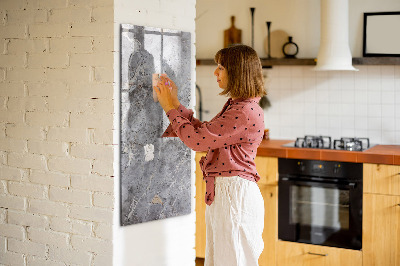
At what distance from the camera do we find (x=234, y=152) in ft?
9.00

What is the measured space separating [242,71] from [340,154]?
5.30ft

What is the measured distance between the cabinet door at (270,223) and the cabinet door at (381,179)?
0.66 m

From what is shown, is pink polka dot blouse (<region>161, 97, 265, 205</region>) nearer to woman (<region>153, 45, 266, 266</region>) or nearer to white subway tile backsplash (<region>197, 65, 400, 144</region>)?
woman (<region>153, 45, 266, 266</region>)

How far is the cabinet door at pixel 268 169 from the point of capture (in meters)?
4.29

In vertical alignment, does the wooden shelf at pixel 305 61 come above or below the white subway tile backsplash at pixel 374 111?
above

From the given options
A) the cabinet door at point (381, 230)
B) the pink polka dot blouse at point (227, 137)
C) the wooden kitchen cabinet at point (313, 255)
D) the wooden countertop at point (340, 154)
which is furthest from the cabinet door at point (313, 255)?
the pink polka dot blouse at point (227, 137)

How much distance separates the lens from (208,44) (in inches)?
203

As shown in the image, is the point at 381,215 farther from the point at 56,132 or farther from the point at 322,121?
the point at 56,132

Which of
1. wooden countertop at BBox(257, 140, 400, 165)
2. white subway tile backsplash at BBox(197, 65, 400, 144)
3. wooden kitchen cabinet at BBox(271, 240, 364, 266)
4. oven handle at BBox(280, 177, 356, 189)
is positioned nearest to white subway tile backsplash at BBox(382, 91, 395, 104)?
white subway tile backsplash at BBox(197, 65, 400, 144)

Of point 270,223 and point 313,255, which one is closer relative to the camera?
point 313,255

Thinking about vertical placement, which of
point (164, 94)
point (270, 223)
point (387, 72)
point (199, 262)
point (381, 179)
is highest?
point (387, 72)

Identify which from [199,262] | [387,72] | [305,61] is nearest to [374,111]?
[387,72]

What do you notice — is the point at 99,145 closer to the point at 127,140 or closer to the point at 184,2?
the point at 127,140

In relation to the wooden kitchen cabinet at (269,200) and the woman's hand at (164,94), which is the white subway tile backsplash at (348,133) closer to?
the wooden kitchen cabinet at (269,200)
